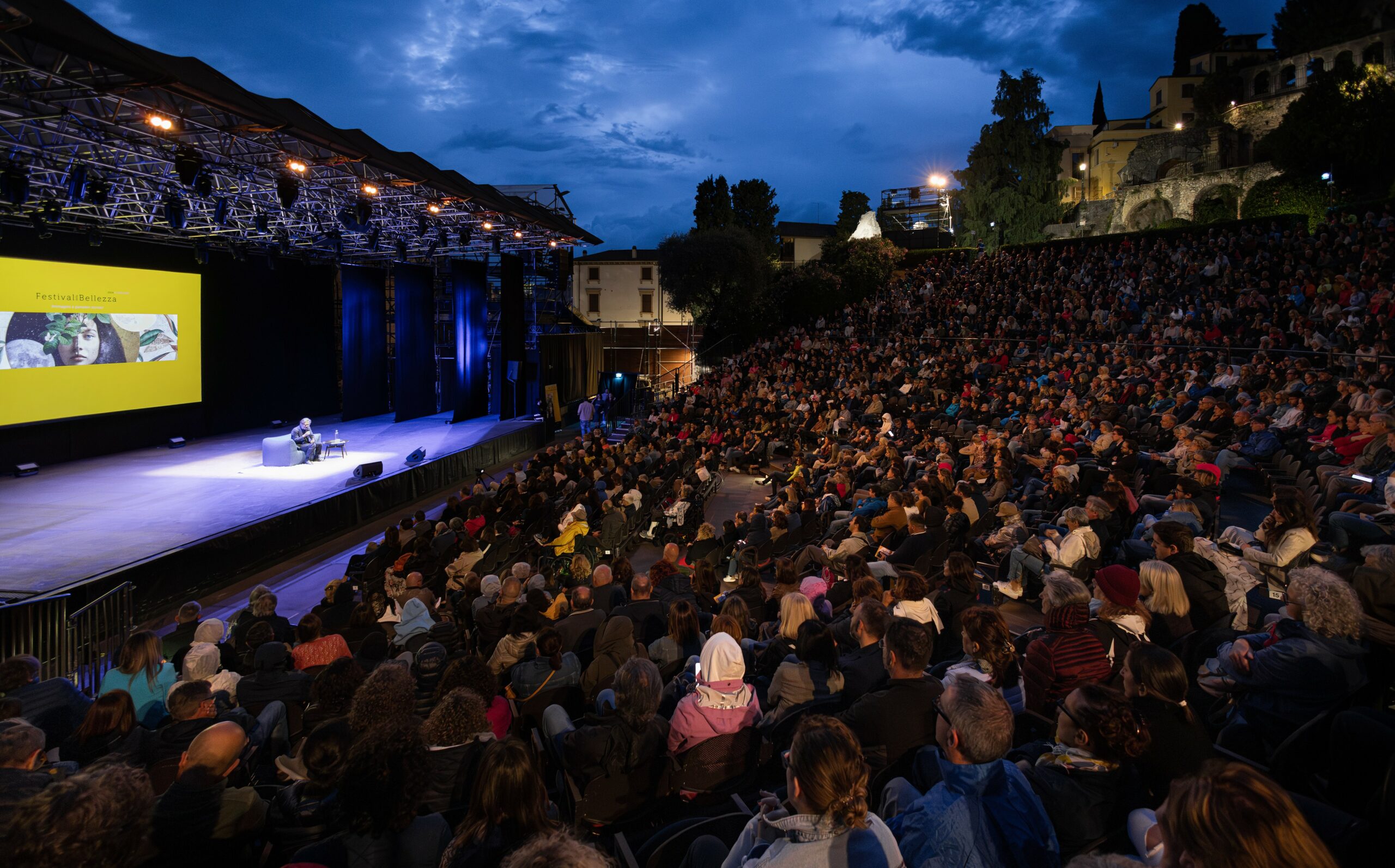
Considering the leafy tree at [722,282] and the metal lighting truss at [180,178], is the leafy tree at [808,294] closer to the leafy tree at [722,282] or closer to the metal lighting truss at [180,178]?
the leafy tree at [722,282]

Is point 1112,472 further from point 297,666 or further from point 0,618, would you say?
point 0,618

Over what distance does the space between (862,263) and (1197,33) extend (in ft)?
A: 130

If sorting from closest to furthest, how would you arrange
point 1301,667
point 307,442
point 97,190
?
point 1301,667 < point 97,190 < point 307,442

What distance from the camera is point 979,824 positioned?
1.88 metres

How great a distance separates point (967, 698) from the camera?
6.64ft

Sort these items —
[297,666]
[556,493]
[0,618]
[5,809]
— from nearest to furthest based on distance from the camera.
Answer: [5,809]
[297,666]
[0,618]
[556,493]

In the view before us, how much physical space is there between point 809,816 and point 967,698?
59 cm

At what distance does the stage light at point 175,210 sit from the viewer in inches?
495

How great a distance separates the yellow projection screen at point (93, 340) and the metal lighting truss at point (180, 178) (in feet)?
3.39

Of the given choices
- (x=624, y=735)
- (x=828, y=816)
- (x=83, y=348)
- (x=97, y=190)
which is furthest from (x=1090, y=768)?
(x=83, y=348)

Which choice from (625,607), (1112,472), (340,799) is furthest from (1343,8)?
(340,799)

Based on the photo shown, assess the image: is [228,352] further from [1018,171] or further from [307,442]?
[1018,171]

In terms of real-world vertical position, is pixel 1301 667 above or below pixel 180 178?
below

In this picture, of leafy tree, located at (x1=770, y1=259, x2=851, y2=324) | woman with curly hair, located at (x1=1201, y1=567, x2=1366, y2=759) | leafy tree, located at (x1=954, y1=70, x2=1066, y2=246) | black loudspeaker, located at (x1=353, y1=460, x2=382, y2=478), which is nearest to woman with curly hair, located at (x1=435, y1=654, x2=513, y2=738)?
woman with curly hair, located at (x1=1201, y1=567, x2=1366, y2=759)
